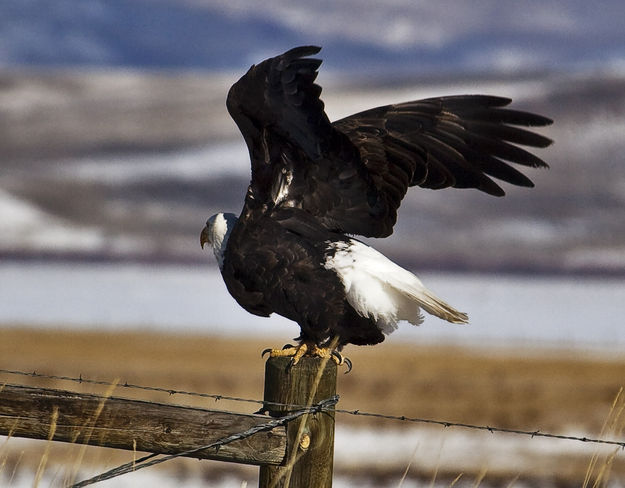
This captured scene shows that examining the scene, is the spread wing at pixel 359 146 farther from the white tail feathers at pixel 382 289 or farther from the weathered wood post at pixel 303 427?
the weathered wood post at pixel 303 427

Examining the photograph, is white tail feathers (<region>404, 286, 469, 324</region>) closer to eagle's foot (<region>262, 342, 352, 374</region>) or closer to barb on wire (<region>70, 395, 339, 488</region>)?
eagle's foot (<region>262, 342, 352, 374</region>)

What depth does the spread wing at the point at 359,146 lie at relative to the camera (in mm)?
3938

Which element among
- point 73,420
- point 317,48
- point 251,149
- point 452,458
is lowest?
point 452,458

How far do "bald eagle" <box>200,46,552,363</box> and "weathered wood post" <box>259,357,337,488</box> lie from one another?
0.89 metres

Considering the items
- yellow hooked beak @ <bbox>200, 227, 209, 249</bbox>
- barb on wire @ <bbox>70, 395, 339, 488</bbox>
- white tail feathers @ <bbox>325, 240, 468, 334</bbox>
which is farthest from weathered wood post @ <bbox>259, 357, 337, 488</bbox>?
yellow hooked beak @ <bbox>200, 227, 209, 249</bbox>

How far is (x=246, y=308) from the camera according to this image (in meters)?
4.54

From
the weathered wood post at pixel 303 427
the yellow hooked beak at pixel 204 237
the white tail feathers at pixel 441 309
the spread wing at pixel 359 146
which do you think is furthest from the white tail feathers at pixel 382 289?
the weathered wood post at pixel 303 427

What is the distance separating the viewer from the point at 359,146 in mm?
4695

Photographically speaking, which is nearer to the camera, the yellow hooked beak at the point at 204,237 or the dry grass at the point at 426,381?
the yellow hooked beak at the point at 204,237

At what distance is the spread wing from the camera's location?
3938mm

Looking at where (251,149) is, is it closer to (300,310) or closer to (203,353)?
(300,310)

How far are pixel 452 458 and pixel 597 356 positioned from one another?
23.9 m

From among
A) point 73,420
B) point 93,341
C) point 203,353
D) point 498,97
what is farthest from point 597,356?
point 73,420

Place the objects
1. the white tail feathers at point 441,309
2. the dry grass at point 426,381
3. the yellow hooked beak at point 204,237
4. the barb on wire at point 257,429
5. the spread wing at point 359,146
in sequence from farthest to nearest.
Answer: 1. the dry grass at point 426,381
2. the yellow hooked beak at point 204,237
3. the white tail feathers at point 441,309
4. the spread wing at point 359,146
5. the barb on wire at point 257,429
